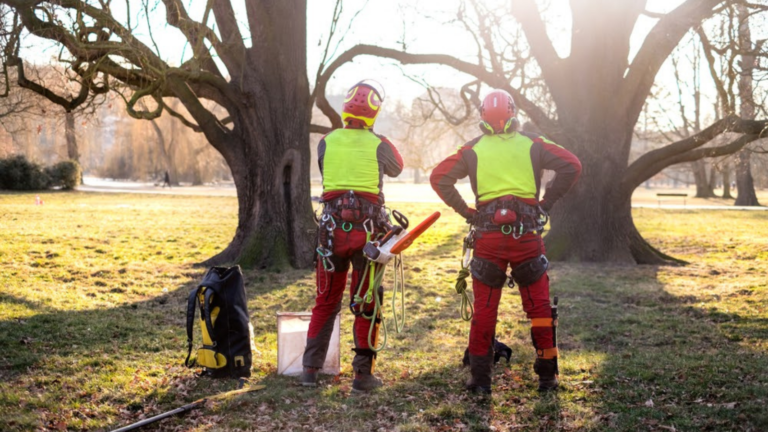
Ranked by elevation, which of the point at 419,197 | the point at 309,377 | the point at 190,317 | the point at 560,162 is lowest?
the point at 309,377

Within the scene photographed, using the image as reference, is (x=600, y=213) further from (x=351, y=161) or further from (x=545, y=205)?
(x=351, y=161)

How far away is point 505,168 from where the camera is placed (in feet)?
19.2

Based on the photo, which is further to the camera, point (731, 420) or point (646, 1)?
point (646, 1)

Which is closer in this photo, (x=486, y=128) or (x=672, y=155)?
(x=486, y=128)

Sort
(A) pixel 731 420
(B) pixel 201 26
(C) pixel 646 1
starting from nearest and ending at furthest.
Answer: (A) pixel 731 420
(B) pixel 201 26
(C) pixel 646 1

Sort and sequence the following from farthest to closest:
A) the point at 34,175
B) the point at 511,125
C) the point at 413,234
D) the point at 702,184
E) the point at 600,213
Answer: the point at 702,184, the point at 34,175, the point at 600,213, the point at 511,125, the point at 413,234

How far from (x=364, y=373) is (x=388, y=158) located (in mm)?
1861

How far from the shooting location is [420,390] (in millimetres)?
6074

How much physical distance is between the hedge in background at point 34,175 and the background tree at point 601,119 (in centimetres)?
3109

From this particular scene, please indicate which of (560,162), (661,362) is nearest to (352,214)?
(560,162)

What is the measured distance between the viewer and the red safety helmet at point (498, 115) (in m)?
5.87

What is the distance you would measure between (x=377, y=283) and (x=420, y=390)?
1003mm

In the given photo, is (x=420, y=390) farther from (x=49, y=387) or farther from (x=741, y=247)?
(x=741, y=247)

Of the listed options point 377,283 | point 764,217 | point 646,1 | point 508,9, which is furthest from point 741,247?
point 377,283
